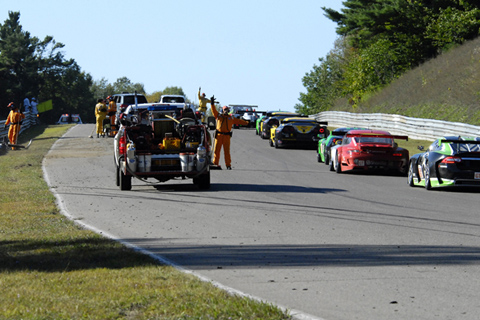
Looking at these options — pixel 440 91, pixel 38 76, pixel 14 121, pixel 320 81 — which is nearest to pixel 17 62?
pixel 38 76

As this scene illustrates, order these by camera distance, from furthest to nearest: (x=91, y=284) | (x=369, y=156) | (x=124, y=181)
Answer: (x=369, y=156) → (x=124, y=181) → (x=91, y=284)

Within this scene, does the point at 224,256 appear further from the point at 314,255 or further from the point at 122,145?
the point at 122,145

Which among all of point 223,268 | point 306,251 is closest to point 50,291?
point 223,268

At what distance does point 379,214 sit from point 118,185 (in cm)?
716

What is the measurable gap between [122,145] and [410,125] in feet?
76.3

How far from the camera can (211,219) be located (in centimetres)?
1205

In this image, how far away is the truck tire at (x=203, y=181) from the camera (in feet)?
55.8

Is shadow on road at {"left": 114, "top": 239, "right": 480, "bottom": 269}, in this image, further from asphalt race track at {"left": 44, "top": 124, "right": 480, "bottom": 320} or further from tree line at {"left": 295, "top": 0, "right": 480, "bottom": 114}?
tree line at {"left": 295, "top": 0, "right": 480, "bottom": 114}

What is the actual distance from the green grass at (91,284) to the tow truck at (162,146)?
212 inches

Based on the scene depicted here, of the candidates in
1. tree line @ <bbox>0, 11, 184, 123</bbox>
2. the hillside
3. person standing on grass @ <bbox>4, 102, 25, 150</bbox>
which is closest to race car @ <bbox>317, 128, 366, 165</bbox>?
the hillside

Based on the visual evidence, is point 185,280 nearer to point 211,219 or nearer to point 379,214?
point 211,219

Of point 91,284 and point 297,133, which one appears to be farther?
point 297,133

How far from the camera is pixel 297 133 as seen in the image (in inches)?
1284

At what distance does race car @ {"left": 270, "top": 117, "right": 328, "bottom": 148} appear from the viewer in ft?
107
